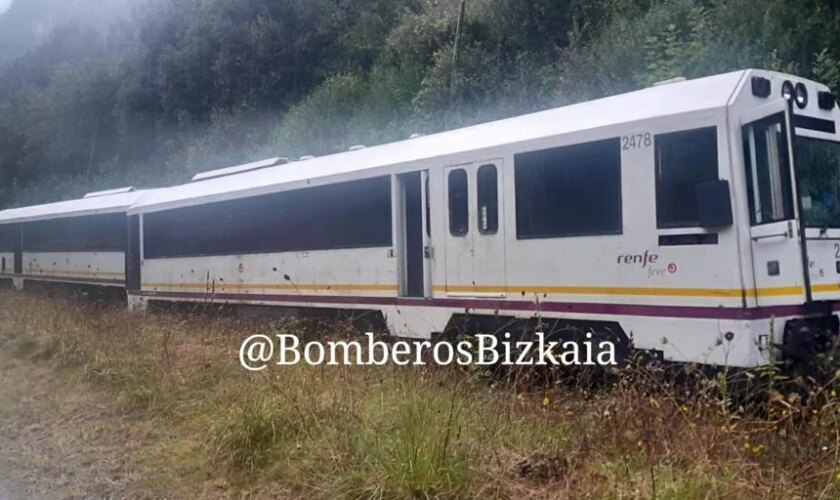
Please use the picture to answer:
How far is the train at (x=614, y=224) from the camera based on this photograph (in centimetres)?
643

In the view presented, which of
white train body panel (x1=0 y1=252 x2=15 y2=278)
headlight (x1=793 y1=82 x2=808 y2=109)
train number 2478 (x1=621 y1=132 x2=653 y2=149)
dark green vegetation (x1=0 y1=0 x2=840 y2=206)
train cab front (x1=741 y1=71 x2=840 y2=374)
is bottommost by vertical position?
train cab front (x1=741 y1=71 x2=840 y2=374)

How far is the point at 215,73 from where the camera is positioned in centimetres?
3188

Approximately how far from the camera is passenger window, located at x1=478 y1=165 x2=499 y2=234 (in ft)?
28.1

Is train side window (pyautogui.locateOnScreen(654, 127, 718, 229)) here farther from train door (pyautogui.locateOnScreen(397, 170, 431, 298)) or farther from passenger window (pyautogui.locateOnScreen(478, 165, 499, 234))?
train door (pyautogui.locateOnScreen(397, 170, 431, 298))

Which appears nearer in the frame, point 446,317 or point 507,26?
point 446,317

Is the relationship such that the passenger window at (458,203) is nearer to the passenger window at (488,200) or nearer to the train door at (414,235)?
the passenger window at (488,200)

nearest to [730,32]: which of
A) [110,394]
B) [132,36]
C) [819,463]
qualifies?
[819,463]

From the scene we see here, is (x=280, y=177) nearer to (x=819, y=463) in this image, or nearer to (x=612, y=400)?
(x=612, y=400)

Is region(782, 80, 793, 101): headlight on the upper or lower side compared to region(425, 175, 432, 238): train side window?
upper

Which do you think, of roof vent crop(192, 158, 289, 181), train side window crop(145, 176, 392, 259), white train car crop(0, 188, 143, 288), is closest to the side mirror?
train side window crop(145, 176, 392, 259)

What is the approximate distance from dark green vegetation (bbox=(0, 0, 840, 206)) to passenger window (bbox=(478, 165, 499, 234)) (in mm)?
5709

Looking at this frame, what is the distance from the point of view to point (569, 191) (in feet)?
25.6

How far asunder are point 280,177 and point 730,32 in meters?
8.13

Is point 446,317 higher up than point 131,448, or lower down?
higher up
